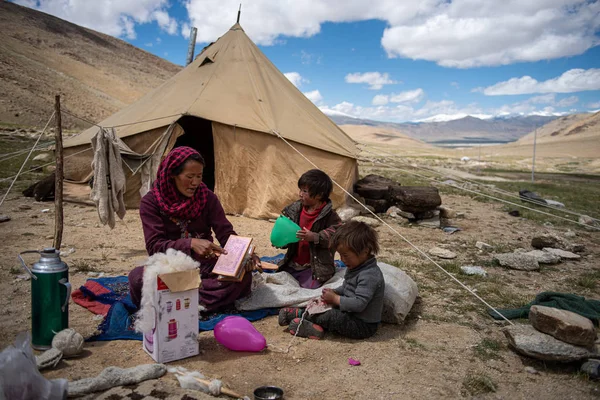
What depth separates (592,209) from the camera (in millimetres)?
9531

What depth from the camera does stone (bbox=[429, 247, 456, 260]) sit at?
520 centimetres

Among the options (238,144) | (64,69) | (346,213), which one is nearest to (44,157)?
(238,144)

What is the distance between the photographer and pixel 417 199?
6961 mm

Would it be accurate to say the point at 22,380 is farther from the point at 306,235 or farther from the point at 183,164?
the point at 306,235

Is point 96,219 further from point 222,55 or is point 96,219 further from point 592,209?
point 592,209

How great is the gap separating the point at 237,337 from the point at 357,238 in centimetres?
98

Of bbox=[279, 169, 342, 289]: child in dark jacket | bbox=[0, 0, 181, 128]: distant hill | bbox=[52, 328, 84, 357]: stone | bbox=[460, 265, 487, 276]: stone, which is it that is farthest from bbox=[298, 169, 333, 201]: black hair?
bbox=[0, 0, 181, 128]: distant hill

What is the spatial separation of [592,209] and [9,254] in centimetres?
1071

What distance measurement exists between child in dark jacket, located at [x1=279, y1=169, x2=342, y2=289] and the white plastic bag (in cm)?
191

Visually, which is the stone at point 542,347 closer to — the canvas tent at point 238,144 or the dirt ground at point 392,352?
the dirt ground at point 392,352

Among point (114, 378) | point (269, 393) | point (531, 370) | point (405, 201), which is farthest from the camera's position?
point (405, 201)

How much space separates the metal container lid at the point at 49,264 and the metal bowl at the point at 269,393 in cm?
132

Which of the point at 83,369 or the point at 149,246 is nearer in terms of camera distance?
the point at 83,369

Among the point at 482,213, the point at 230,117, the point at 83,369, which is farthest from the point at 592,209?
the point at 83,369
